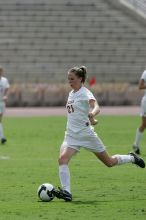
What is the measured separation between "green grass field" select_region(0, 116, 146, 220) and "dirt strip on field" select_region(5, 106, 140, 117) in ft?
35.4

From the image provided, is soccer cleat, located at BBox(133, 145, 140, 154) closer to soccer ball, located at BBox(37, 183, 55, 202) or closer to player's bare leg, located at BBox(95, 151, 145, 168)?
player's bare leg, located at BBox(95, 151, 145, 168)

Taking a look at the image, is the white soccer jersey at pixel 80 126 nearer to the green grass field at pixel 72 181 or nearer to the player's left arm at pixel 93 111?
the player's left arm at pixel 93 111

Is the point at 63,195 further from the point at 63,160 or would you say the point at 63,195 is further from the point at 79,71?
the point at 79,71

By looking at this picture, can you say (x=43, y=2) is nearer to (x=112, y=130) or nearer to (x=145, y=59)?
(x=145, y=59)

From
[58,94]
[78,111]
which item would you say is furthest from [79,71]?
[58,94]

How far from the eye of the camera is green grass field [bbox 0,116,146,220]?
36.4ft

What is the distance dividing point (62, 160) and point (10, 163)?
5344 millimetres

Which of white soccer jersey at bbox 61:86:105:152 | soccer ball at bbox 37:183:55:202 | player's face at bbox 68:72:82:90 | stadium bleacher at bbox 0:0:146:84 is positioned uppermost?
player's face at bbox 68:72:82:90

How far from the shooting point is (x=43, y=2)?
49.4 m

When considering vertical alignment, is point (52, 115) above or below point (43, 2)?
below

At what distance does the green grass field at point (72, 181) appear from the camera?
11.1 metres

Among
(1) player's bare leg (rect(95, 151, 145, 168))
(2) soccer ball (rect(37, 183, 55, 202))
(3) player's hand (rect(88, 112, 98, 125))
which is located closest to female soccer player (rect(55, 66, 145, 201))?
(1) player's bare leg (rect(95, 151, 145, 168))

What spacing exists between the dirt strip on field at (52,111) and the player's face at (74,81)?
2283cm

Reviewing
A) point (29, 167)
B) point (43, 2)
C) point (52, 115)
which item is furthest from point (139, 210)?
point (43, 2)
